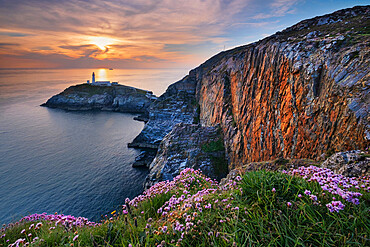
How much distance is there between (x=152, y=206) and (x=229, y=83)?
28217mm

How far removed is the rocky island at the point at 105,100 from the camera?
314ft

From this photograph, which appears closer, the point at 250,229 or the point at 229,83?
the point at 250,229

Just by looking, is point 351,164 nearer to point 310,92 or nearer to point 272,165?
point 272,165

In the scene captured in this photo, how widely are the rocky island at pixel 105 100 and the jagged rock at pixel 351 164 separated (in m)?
90.4

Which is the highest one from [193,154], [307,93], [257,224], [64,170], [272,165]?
[307,93]

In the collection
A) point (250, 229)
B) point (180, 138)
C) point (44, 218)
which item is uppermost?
point (250, 229)

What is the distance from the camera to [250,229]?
120 inches

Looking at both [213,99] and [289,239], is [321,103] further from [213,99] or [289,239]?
[213,99]

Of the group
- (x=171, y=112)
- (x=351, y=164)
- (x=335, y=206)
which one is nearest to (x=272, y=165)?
(x=351, y=164)

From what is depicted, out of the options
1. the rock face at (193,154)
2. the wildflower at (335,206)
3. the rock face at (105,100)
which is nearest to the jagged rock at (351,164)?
the wildflower at (335,206)

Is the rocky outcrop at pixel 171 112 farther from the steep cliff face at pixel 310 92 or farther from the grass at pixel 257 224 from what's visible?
the grass at pixel 257 224

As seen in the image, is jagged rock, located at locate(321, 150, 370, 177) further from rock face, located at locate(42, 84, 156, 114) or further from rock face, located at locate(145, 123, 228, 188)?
rock face, located at locate(42, 84, 156, 114)

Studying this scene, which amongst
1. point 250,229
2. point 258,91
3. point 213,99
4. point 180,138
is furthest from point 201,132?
point 250,229

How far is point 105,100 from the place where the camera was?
100375mm
